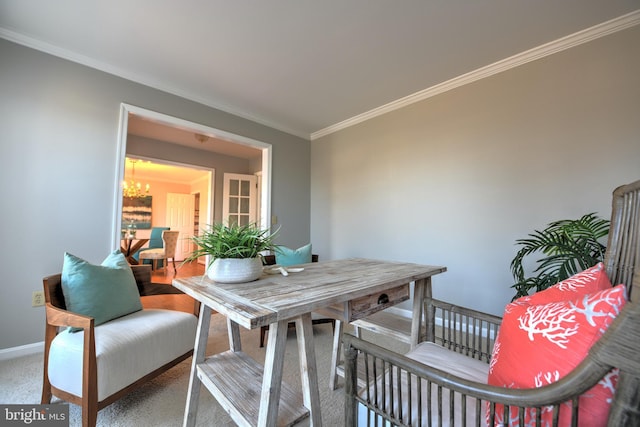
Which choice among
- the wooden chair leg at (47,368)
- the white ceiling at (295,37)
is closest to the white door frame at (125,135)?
the white ceiling at (295,37)

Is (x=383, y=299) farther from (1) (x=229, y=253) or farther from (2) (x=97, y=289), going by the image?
(2) (x=97, y=289)

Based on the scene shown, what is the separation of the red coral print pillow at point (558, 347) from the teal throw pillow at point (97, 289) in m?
1.89

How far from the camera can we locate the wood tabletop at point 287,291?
2.33ft

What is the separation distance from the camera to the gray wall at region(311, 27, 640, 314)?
5.95 feet

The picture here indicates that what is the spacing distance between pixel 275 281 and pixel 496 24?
91.9 inches

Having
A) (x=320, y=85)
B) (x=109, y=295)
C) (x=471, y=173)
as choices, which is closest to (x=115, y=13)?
(x=320, y=85)

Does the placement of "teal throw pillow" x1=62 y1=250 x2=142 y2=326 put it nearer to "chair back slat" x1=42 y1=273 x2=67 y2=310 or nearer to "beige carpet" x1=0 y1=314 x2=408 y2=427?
"chair back slat" x1=42 y1=273 x2=67 y2=310

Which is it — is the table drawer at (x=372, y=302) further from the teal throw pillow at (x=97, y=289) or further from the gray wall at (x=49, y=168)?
the gray wall at (x=49, y=168)

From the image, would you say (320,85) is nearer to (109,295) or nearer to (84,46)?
(84,46)

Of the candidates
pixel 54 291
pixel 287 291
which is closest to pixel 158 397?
pixel 54 291

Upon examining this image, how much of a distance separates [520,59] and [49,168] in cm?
407

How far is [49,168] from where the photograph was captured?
2037 millimetres

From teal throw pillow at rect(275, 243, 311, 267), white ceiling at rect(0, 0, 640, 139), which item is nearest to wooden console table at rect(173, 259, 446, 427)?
teal throw pillow at rect(275, 243, 311, 267)

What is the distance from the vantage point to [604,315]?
488 mm
